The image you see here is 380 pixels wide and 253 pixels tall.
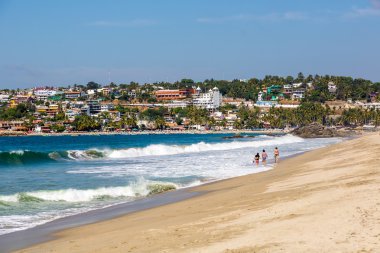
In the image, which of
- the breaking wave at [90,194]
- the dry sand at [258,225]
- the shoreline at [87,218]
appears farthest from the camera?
the breaking wave at [90,194]

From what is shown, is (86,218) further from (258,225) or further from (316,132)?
(316,132)

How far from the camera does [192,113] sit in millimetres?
197625

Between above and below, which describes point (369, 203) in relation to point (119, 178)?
above

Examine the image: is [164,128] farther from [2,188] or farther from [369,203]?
[369,203]

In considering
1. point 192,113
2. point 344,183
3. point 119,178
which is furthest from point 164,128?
point 344,183

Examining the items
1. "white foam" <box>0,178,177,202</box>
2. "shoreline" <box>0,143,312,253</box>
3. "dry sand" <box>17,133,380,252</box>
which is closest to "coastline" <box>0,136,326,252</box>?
"shoreline" <box>0,143,312,253</box>

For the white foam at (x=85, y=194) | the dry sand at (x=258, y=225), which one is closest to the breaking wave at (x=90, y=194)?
the white foam at (x=85, y=194)

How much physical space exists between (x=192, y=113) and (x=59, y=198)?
17571 centimetres

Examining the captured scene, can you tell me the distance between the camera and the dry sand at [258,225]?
32.0ft

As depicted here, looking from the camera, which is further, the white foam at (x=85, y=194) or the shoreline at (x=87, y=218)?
the white foam at (x=85, y=194)

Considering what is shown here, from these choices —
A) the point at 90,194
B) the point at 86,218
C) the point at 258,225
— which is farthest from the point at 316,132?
the point at 258,225

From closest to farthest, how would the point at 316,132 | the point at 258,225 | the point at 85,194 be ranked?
the point at 258,225 → the point at 85,194 → the point at 316,132

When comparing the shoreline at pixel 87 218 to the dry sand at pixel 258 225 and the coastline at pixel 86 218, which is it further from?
the dry sand at pixel 258 225

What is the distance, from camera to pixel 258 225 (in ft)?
38.0
